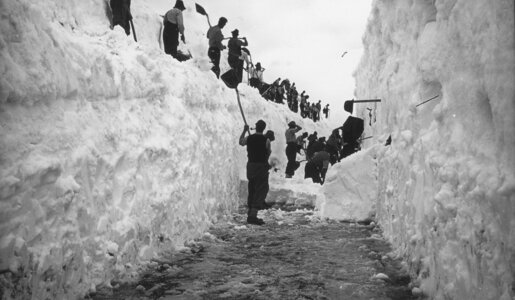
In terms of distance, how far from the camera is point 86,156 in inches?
150

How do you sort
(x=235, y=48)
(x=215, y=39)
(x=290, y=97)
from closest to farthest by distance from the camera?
(x=215, y=39), (x=235, y=48), (x=290, y=97)

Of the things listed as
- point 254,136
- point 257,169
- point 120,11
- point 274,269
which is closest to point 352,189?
point 257,169

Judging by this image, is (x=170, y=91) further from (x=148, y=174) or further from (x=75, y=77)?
(x=75, y=77)

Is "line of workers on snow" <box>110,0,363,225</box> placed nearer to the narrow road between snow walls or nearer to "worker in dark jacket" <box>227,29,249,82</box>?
"worker in dark jacket" <box>227,29,249,82</box>

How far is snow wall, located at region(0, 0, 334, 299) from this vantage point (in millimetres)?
2928

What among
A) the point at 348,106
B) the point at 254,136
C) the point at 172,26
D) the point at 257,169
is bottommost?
the point at 257,169

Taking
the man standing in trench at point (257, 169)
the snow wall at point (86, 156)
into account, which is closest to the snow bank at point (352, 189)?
the man standing in trench at point (257, 169)

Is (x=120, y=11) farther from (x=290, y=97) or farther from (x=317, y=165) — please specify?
(x=290, y=97)

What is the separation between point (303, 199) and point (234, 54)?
4882 millimetres

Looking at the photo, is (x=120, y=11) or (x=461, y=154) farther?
(x=120, y=11)

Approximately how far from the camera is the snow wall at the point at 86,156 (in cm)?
293

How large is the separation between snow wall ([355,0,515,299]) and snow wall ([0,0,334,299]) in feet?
9.28

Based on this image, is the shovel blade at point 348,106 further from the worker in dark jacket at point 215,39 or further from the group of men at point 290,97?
the group of men at point 290,97

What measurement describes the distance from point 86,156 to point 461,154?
3.03m
